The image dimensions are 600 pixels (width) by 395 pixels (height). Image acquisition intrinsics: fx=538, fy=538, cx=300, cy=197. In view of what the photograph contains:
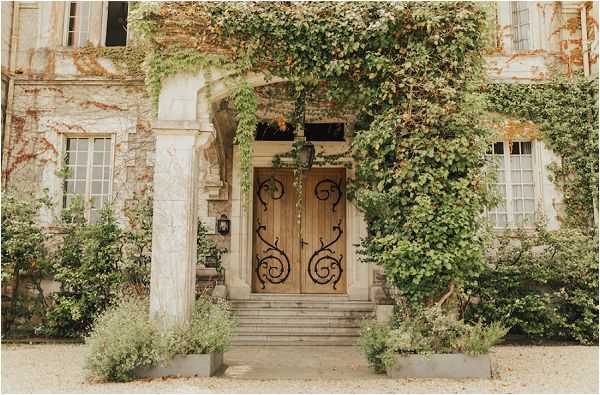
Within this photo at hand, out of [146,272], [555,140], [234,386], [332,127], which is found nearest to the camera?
[234,386]

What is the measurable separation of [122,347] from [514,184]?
22.2 ft

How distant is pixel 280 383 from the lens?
17.7 ft

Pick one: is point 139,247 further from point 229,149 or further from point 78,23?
point 78,23

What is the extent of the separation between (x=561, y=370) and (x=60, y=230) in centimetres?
757

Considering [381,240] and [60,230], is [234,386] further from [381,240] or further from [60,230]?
[60,230]

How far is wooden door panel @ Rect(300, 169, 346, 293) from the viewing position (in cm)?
928

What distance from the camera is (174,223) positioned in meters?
5.79

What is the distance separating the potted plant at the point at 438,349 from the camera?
5488mm

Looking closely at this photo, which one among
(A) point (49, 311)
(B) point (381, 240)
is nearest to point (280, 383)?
(B) point (381, 240)

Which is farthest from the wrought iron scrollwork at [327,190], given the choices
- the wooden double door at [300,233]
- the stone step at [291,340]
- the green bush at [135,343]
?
the green bush at [135,343]

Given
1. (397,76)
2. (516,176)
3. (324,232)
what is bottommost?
(324,232)

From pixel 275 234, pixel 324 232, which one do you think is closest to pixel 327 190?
pixel 324 232

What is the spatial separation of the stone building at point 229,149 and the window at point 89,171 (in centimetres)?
2

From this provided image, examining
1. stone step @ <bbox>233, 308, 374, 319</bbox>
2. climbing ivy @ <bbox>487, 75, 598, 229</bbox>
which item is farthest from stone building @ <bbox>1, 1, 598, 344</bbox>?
climbing ivy @ <bbox>487, 75, 598, 229</bbox>
